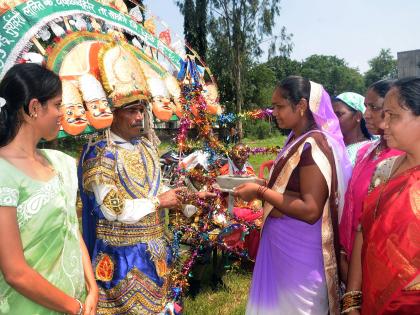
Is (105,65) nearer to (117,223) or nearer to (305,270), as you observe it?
(117,223)

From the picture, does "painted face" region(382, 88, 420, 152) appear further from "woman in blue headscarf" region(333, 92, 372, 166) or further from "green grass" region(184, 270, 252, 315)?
"green grass" region(184, 270, 252, 315)

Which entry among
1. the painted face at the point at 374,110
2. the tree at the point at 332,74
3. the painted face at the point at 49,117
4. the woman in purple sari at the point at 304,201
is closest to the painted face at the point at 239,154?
the woman in purple sari at the point at 304,201

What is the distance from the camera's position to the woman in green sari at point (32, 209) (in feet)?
4.84

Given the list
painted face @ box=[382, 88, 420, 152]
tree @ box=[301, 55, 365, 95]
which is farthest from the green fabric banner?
tree @ box=[301, 55, 365, 95]

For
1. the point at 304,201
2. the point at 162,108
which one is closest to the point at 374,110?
the point at 304,201

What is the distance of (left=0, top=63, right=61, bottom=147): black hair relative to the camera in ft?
5.17

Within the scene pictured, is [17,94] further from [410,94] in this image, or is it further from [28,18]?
[410,94]

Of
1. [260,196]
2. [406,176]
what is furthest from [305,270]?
[406,176]

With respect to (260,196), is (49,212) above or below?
above

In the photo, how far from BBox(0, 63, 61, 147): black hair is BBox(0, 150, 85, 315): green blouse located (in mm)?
149

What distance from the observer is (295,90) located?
7.97 ft

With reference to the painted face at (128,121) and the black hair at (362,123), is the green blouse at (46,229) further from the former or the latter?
the black hair at (362,123)

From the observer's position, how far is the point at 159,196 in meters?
2.61

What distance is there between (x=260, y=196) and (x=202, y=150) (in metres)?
0.69
